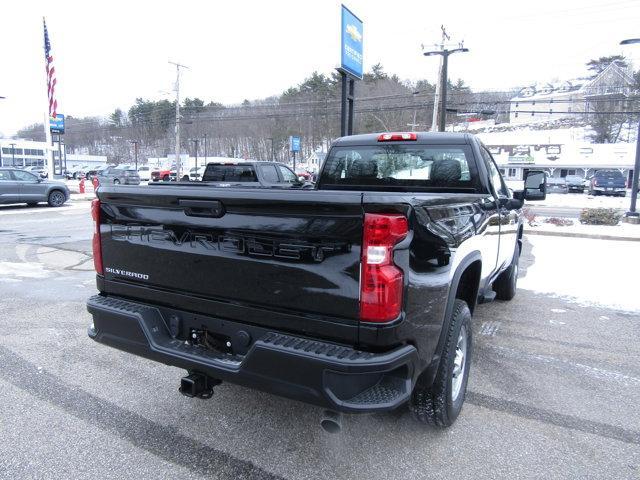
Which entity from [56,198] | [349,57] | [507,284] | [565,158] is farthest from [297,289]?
[565,158]

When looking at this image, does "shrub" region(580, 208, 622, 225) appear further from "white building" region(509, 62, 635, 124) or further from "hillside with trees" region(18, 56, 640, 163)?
"white building" region(509, 62, 635, 124)

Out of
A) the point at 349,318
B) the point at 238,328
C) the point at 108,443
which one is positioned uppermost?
the point at 349,318

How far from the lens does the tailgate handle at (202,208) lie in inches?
97.5

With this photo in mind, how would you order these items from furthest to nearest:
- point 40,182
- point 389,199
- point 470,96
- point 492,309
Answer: point 470,96
point 40,182
point 492,309
point 389,199

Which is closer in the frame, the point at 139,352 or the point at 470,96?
the point at 139,352

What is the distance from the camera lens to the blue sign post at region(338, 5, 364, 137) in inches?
479

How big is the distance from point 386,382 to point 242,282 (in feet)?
→ 2.93

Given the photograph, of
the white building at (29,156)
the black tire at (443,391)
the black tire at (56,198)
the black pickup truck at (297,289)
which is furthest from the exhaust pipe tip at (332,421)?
the white building at (29,156)

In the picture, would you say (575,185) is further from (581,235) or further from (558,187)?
(581,235)

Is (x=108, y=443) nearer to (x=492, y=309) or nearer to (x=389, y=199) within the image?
(x=389, y=199)

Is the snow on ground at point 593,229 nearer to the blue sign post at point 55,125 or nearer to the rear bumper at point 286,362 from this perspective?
the rear bumper at point 286,362

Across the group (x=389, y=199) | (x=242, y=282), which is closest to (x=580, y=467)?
(x=389, y=199)

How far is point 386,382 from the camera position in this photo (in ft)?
7.44

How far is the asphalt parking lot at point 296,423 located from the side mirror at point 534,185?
4.87ft
